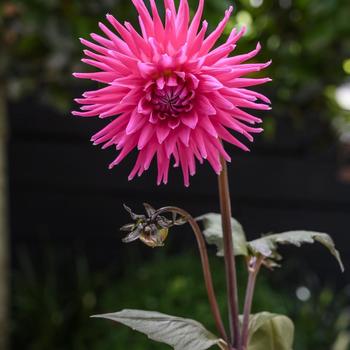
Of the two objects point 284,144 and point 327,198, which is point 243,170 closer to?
point 284,144

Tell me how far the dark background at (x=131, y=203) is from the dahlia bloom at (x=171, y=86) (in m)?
1.14

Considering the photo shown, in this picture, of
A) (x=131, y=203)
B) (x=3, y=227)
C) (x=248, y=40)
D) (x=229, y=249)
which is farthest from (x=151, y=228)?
(x=131, y=203)

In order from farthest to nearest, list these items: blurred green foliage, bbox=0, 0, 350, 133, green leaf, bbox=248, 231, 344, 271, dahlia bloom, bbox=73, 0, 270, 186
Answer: blurred green foliage, bbox=0, 0, 350, 133 < green leaf, bbox=248, 231, 344, 271 < dahlia bloom, bbox=73, 0, 270, 186

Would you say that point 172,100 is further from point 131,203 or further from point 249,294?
point 131,203

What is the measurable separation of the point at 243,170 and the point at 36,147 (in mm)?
759

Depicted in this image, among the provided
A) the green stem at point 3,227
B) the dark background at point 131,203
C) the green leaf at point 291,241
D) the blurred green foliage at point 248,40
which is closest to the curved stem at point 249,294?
the green leaf at point 291,241

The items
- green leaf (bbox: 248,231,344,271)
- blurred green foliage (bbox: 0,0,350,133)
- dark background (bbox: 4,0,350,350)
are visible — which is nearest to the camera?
green leaf (bbox: 248,231,344,271)

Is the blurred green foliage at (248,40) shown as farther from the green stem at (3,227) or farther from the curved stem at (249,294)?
the curved stem at (249,294)

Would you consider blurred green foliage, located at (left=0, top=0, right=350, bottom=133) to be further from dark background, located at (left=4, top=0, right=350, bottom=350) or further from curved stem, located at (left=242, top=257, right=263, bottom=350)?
curved stem, located at (left=242, top=257, right=263, bottom=350)

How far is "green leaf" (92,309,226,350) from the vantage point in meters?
0.40

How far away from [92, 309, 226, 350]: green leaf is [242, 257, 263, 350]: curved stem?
18mm

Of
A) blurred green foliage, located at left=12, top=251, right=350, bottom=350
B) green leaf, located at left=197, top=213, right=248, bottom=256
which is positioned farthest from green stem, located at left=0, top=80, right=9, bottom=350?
green leaf, located at left=197, top=213, right=248, bottom=256

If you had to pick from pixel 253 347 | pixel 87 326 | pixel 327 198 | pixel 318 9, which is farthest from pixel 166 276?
pixel 253 347

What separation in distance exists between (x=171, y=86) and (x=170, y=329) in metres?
0.17
